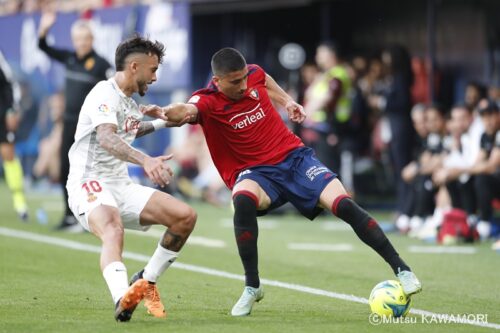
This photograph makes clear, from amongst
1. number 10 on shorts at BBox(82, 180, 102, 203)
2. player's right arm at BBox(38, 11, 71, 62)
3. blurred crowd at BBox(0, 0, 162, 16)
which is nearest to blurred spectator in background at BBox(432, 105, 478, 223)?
player's right arm at BBox(38, 11, 71, 62)

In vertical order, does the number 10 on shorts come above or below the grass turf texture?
above

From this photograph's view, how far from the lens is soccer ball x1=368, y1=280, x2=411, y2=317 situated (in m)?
7.82

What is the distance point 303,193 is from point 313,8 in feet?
43.7

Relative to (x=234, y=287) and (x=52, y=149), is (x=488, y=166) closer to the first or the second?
(x=234, y=287)

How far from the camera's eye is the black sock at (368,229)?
26.4 feet

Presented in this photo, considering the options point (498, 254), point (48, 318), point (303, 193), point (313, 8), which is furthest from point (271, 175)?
point (313, 8)

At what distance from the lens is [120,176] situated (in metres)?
8.39

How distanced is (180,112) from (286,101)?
3.81ft

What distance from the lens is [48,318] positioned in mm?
7727

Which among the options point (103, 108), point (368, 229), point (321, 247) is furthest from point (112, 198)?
point (321, 247)

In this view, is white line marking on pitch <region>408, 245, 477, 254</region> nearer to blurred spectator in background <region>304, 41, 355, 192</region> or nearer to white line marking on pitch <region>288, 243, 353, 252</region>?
white line marking on pitch <region>288, 243, 353, 252</region>

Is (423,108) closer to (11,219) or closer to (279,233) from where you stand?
(279,233)

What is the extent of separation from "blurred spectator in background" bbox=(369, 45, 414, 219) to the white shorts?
7.67 m

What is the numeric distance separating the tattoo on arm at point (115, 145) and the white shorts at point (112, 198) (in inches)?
18.4
